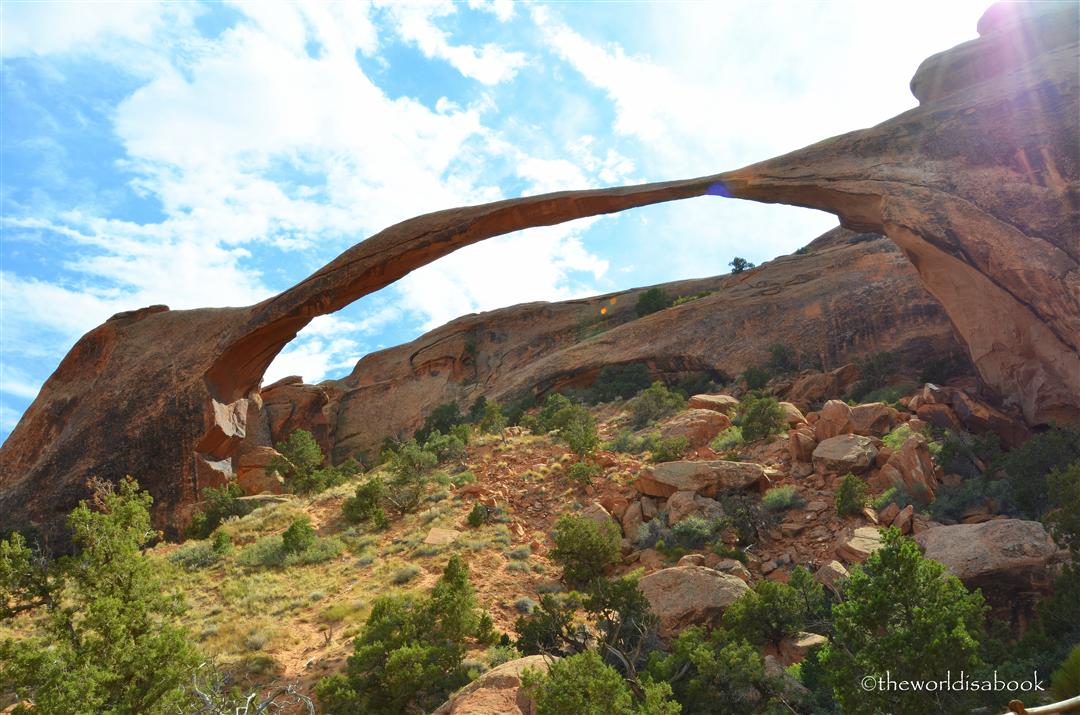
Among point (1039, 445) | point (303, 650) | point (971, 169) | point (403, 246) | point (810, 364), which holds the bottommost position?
point (303, 650)

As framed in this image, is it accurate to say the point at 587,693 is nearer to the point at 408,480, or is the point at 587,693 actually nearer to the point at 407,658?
the point at 407,658

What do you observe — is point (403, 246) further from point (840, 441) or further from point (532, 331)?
point (532, 331)

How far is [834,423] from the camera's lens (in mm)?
14539

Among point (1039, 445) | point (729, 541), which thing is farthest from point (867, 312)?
point (729, 541)

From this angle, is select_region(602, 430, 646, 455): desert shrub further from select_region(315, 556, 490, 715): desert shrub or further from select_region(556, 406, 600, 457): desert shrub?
select_region(315, 556, 490, 715): desert shrub

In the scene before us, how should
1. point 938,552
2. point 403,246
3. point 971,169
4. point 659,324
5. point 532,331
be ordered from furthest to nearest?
point 532,331
point 659,324
point 403,246
point 971,169
point 938,552

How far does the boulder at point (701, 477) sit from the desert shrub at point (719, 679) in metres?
5.02

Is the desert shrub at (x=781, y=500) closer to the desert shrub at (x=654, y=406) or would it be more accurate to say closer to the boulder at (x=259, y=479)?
the desert shrub at (x=654, y=406)

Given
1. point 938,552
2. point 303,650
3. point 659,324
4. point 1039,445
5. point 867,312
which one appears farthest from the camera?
point 659,324

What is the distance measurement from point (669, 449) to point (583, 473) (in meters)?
2.19

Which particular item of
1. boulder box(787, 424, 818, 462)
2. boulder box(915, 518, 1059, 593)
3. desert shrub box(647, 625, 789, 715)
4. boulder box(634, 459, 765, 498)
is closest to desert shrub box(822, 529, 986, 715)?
desert shrub box(647, 625, 789, 715)

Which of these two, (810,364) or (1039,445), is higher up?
(810,364)

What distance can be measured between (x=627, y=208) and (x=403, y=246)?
5728 millimetres

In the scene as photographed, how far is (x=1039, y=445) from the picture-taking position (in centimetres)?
1126
